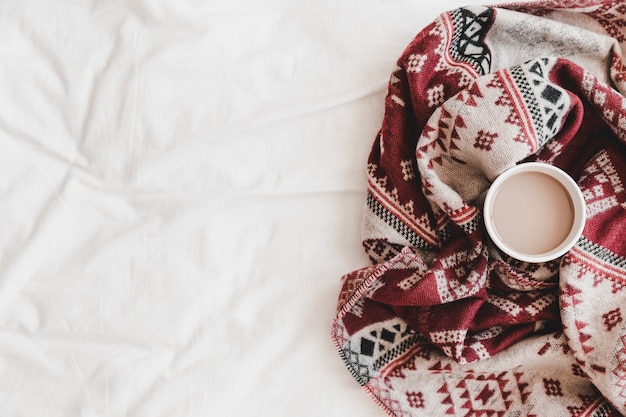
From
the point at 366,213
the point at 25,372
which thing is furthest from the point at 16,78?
the point at 366,213

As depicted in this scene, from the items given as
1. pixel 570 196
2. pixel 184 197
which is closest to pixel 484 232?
pixel 570 196

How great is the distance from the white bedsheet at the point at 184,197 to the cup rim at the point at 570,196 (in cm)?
17

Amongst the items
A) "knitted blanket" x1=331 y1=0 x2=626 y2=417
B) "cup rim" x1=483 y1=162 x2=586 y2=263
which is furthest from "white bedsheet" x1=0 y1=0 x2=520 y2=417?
"cup rim" x1=483 y1=162 x2=586 y2=263

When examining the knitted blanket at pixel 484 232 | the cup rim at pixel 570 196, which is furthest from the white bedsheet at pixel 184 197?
the cup rim at pixel 570 196

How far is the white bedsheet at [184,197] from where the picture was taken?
704 mm

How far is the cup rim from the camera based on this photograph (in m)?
0.60

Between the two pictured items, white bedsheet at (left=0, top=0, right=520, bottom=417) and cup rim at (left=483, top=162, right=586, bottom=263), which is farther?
white bedsheet at (left=0, top=0, right=520, bottom=417)

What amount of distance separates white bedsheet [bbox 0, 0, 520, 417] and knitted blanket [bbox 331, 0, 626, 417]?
0.05 metres

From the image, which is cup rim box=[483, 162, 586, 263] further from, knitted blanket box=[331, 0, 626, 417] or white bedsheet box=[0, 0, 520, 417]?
white bedsheet box=[0, 0, 520, 417]

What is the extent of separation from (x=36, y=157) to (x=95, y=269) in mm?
161

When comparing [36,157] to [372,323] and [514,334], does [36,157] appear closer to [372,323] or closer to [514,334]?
[372,323]

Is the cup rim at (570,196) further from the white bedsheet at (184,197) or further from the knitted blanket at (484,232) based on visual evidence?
the white bedsheet at (184,197)

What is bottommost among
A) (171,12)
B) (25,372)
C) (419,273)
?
(25,372)

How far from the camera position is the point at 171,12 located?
0.74 metres
